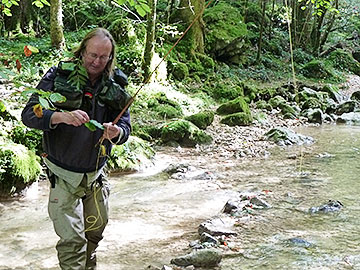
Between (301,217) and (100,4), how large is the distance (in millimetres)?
16097

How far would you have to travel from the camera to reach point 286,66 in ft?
74.4

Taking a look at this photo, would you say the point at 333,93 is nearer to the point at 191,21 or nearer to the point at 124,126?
the point at 191,21

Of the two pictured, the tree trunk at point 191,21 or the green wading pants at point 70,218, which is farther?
the tree trunk at point 191,21

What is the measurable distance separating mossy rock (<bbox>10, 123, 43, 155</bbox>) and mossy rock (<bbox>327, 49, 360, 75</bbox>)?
22.6 m

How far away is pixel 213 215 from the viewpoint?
5.12 metres

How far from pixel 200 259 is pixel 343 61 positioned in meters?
25.1

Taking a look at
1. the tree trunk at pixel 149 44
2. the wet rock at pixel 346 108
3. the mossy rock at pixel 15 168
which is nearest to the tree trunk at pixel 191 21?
the tree trunk at pixel 149 44

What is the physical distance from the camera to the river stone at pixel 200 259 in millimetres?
3578

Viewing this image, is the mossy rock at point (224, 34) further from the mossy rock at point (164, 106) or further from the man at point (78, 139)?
the man at point (78, 139)

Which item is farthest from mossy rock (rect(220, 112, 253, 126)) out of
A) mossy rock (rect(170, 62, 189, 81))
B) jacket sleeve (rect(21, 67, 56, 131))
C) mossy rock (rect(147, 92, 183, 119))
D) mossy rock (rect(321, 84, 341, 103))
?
jacket sleeve (rect(21, 67, 56, 131))

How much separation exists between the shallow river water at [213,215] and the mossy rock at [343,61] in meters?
19.0

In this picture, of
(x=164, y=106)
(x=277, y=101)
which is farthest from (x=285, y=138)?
(x=277, y=101)

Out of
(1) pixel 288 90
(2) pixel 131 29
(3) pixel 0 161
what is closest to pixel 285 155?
(3) pixel 0 161

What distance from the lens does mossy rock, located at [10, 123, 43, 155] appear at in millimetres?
6141
